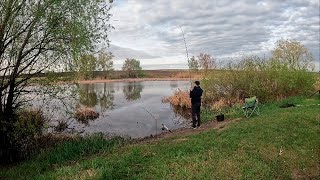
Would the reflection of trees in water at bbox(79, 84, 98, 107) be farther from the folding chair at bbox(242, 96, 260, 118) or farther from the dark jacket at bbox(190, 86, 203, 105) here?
the folding chair at bbox(242, 96, 260, 118)

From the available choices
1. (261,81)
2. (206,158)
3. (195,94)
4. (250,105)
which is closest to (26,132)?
(195,94)

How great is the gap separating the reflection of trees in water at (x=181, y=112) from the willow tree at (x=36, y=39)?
13106 millimetres

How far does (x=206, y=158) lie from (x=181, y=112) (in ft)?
60.7

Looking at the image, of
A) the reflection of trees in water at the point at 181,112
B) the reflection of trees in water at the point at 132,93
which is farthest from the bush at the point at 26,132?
the reflection of trees in water at the point at 132,93

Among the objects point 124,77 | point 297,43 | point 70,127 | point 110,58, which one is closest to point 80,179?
point 70,127

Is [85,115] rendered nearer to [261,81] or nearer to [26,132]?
[26,132]

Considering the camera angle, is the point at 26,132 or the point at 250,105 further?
the point at 250,105

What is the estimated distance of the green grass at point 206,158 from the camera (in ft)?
32.8

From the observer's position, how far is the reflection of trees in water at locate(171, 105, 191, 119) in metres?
27.4

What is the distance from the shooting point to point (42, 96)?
52.5 ft

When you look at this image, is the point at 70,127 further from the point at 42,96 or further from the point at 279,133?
the point at 279,133

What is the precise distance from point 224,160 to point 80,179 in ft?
14.2

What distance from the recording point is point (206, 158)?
10898 millimetres

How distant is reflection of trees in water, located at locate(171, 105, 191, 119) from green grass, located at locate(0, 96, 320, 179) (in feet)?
39.0
